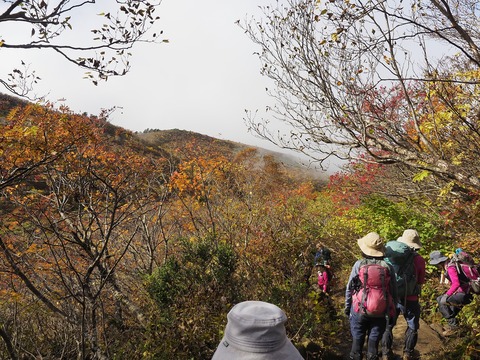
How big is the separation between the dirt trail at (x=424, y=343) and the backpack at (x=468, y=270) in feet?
3.41

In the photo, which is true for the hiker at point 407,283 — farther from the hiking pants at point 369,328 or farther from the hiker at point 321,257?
the hiker at point 321,257

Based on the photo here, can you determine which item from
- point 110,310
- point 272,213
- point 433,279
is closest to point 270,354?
point 433,279

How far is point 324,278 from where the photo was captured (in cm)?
622

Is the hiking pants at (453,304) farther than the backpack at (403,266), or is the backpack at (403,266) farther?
the hiking pants at (453,304)

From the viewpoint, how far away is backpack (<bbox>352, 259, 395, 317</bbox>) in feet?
11.3

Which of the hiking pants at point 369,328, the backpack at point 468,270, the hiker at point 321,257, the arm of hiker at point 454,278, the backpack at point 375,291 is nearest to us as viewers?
the backpack at point 375,291

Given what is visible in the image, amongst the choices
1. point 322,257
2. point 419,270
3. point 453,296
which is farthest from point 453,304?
point 322,257

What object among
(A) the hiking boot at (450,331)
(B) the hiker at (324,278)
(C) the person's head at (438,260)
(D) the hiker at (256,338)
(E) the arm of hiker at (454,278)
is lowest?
(A) the hiking boot at (450,331)

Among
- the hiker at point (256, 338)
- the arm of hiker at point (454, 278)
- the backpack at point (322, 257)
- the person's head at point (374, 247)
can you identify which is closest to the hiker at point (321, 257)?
the backpack at point (322, 257)

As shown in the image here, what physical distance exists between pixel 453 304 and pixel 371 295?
2.20m

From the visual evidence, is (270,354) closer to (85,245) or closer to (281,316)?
(281,316)

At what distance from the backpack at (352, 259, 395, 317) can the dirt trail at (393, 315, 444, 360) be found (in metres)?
1.75

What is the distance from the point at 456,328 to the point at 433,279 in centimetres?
160

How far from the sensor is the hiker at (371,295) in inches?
136
